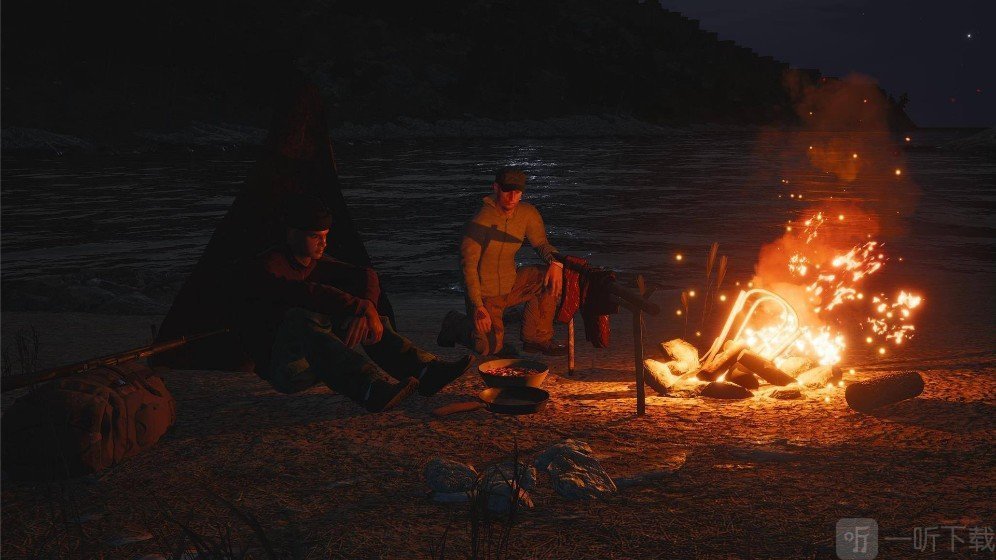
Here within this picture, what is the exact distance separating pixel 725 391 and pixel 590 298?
1299 mm

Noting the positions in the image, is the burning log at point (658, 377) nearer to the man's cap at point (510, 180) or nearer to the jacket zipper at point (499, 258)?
the jacket zipper at point (499, 258)

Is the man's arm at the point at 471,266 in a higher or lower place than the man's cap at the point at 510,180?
lower

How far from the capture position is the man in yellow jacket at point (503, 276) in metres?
7.19

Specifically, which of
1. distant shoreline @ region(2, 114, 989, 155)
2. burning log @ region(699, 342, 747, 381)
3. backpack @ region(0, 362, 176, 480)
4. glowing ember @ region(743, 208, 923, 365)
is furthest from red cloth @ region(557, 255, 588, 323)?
distant shoreline @ region(2, 114, 989, 155)

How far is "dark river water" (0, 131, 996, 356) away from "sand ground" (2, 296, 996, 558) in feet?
9.40

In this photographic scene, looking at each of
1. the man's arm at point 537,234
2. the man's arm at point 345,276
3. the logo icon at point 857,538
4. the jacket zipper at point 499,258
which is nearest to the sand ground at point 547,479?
the logo icon at point 857,538

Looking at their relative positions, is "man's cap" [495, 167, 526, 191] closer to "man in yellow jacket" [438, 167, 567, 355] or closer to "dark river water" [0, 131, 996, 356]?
"man in yellow jacket" [438, 167, 567, 355]

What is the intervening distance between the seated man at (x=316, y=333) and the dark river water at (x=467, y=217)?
194 inches

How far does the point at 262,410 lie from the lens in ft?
20.2

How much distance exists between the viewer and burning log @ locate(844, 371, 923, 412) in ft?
19.2

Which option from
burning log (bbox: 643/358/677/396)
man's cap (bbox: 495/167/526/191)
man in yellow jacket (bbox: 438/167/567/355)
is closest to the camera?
burning log (bbox: 643/358/677/396)

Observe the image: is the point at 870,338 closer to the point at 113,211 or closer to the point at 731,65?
the point at 113,211

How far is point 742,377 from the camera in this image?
6516mm

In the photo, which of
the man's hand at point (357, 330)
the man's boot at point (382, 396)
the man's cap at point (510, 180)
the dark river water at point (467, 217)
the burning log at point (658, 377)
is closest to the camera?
the man's boot at point (382, 396)
